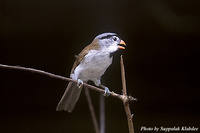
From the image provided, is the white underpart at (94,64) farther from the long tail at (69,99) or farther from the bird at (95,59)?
the long tail at (69,99)

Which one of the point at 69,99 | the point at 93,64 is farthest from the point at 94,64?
the point at 69,99

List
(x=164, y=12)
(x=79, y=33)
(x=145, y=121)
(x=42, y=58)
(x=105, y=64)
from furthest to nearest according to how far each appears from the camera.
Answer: (x=145, y=121), (x=42, y=58), (x=79, y=33), (x=164, y=12), (x=105, y=64)

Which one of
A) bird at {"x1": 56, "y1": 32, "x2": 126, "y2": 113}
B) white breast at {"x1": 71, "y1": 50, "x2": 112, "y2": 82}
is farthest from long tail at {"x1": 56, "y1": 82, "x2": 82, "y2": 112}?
white breast at {"x1": 71, "y1": 50, "x2": 112, "y2": 82}

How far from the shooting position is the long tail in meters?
1.14

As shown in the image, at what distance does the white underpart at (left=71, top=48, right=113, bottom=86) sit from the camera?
43.8 inches

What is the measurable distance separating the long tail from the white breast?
0.34 ft

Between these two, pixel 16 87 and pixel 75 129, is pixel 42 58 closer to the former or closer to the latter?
pixel 16 87

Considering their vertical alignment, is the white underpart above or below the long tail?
above

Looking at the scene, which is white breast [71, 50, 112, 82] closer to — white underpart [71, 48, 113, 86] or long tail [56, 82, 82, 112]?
white underpart [71, 48, 113, 86]

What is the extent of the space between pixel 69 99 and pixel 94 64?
8.6 inches

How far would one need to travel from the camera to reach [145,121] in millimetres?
2064

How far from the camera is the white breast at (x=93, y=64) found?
3.65 ft

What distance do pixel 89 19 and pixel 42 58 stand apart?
0.44m

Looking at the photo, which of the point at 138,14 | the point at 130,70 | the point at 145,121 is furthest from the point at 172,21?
the point at 145,121
